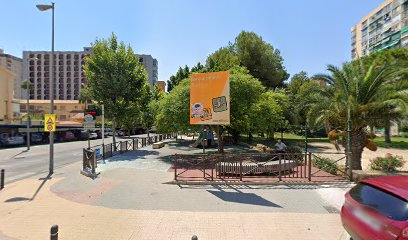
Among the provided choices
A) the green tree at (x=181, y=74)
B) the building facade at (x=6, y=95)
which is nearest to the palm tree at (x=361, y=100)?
the green tree at (x=181, y=74)

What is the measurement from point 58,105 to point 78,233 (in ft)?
299

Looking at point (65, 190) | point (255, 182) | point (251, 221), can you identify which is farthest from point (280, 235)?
point (65, 190)

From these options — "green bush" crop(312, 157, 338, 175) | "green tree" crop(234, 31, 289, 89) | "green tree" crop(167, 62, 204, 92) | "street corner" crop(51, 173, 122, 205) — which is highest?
"green tree" crop(234, 31, 289, 89)

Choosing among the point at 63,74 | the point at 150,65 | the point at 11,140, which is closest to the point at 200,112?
the point at 11,140

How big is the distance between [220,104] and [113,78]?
13732 millimetres

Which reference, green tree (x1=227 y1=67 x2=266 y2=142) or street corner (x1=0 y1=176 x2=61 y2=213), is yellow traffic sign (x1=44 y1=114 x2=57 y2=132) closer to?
street corner (x1=0 y1=176 x2=61 y2=213)

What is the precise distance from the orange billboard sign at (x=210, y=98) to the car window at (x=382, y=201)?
6993 mm

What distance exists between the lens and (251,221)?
266 inches

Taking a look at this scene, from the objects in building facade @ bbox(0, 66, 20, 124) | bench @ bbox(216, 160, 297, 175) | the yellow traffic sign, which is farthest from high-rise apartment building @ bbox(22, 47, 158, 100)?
bench @ bbox(216, 160, 297, 175)

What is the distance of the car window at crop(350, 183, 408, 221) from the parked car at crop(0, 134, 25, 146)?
35.9 metres

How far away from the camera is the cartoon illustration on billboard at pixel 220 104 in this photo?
11.4 metres

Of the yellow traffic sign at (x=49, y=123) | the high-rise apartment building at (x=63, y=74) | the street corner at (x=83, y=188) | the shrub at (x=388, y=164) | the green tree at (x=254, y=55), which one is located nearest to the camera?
the street corner at (x=83, y=188)

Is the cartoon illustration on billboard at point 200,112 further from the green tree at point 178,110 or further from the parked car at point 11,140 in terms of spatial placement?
the parked car at point 11,140

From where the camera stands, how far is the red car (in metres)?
3.73
